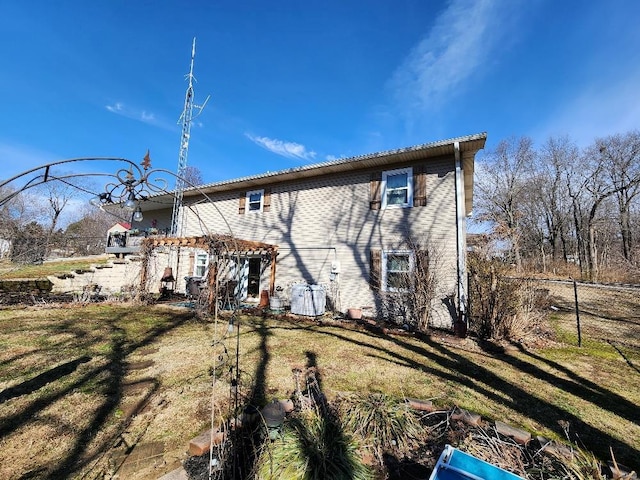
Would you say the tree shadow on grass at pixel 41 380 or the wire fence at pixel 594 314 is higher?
the wire fence at pixel 594 314

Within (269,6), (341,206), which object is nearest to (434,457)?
(341,206)

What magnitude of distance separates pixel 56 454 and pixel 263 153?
55.6 ft

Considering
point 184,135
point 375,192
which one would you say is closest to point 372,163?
point 375,192

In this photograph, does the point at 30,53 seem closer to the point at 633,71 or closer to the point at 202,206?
the point at 202,206

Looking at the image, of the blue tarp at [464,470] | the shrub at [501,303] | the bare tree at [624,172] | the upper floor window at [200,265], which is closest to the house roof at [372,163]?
the upper floor window at [200,265]

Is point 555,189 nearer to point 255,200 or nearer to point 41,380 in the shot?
point 255,200

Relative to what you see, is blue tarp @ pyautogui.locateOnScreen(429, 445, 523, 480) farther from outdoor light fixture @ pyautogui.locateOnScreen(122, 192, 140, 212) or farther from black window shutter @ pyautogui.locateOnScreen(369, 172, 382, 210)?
black window shutter @ pyautogui.locateOnScreen(369, 172, 382, 210)

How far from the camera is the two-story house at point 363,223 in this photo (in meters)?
7.58

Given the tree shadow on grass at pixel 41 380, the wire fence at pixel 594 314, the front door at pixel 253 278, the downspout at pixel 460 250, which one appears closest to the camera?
the tree shadow on grass at pixel 41 380

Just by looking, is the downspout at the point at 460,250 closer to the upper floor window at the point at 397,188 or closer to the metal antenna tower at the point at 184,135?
the upper floor window at the point at 397,188

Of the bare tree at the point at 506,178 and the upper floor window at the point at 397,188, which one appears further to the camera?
the bare tree at the point at 506,178

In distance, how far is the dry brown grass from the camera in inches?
103

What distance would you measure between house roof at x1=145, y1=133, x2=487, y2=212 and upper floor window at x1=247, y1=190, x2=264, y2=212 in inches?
9.5

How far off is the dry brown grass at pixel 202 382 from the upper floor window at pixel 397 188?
3864mm
